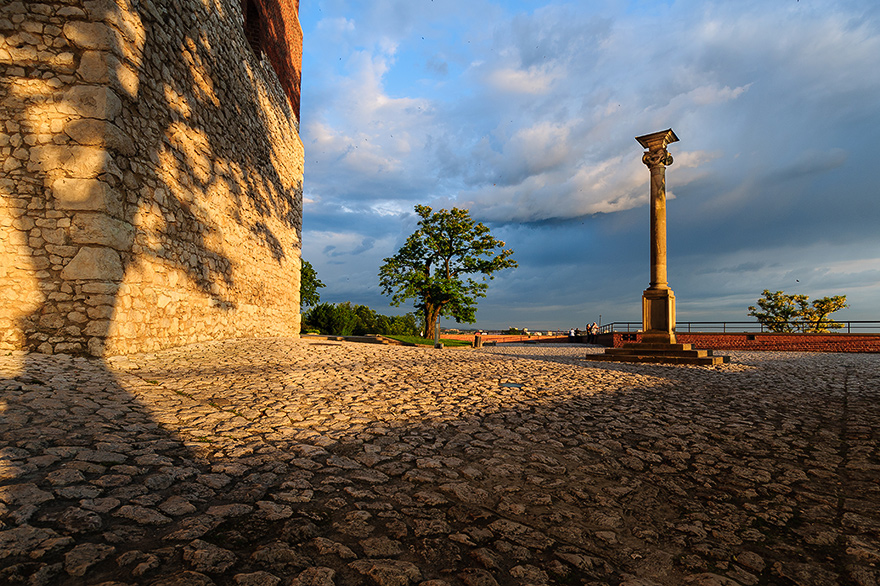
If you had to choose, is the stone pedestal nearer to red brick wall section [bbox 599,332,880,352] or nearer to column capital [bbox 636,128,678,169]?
column capital [bbox 636,128,678,169]

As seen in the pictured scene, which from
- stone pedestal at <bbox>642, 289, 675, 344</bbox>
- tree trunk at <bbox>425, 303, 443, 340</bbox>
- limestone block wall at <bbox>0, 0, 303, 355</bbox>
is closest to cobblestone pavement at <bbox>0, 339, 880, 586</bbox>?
limestone block wall at <bbox>0, 0, 303, 355</bbox>

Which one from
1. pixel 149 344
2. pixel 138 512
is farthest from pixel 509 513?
pixel 149 344

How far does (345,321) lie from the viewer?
80.3ft

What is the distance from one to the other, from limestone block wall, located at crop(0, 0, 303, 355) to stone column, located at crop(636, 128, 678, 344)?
11.3 meters

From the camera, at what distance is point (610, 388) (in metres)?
6.54

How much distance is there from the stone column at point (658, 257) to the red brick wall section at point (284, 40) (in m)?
12.0

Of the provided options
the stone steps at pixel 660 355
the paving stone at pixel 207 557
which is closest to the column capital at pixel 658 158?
the stone steps at pixel 660 355

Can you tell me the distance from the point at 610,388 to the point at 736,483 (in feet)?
12.1

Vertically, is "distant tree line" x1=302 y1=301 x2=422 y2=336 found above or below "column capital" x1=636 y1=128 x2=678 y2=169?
below

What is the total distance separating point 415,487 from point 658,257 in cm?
1164

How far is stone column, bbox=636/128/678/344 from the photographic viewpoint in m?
11.8

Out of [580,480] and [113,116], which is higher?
[113,116]

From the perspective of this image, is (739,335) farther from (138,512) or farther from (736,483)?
(138,512)

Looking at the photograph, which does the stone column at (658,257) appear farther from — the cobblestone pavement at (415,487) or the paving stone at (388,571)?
the paving stone at (388,571)
